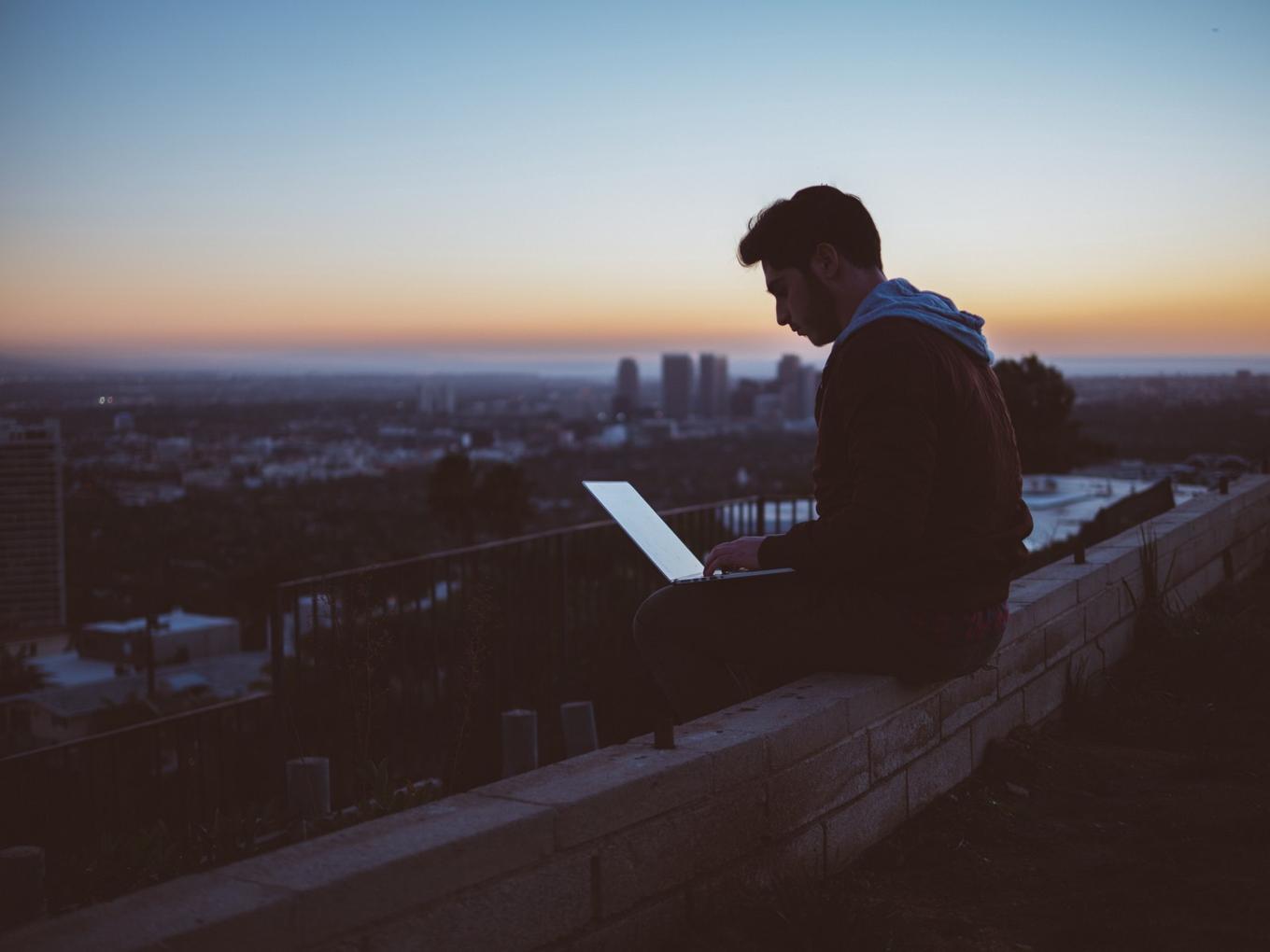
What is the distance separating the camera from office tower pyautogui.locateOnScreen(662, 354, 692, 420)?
391 feet

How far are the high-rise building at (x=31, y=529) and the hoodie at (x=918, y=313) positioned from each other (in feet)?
192

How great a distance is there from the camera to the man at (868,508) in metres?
2.91

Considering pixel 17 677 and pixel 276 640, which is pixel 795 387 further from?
pixel 276 640

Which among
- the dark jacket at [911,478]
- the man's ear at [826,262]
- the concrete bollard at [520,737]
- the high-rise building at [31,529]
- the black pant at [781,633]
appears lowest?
the high-rise building at [31,529]

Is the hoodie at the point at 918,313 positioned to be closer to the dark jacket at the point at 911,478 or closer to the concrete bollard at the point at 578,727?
the dark jacket at the point at 911,478

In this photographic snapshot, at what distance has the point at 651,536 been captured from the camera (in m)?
3.53

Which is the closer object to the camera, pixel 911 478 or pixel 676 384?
pixel 911 478

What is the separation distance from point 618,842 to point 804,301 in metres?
1.56

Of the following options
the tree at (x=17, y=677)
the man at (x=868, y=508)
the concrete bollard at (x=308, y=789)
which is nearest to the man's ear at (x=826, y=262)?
the man at (x=868, y=508)

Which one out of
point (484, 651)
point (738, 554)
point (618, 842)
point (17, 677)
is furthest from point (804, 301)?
point (17, 677)

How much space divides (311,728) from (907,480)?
14.4ft

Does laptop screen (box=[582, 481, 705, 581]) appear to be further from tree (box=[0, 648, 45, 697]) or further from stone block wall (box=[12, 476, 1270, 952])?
tree (box=[0, 648, 45, 697])

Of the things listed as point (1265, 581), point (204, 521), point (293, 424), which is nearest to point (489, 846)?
point (1265, 581)

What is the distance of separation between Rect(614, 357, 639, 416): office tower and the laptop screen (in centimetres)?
10975
